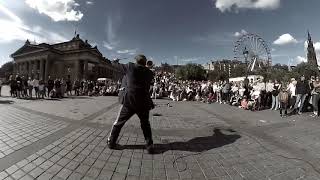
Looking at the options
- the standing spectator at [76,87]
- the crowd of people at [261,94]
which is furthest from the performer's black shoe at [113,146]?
the standing spectator at [76,87]

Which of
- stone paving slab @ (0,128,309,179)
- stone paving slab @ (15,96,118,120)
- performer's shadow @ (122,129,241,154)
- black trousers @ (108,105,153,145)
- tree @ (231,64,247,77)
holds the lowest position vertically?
stone paving slab @ (0,128,309,179)

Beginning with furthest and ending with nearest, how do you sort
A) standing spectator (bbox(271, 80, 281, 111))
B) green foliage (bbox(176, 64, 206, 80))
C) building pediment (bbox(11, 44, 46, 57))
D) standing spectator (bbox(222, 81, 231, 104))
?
green foliage (bbox(176, 64, 206, 80))
building pediment (bbox(11, 44, 46, 57))
standing spectator (bbox(222, 81, 231, 104))
standing spectator (bbox(271, 80, 281, 111))

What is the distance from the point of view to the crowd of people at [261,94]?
11.9 m

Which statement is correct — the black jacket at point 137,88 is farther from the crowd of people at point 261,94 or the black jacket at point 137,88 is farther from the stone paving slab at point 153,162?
the crowd of people at point 261,94

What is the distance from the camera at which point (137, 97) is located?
16.8 feet

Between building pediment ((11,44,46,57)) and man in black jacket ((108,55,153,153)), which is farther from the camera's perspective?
building pediment ((11,44,46,57))

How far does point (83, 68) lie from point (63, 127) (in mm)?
76588

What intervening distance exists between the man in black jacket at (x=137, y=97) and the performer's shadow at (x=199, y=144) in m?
0.41

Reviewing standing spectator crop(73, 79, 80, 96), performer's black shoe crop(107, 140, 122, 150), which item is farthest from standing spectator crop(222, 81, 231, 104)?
standing spectator crop(73, 79, 80, 96)

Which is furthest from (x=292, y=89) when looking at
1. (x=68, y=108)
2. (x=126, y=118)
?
(x=68, y=108)

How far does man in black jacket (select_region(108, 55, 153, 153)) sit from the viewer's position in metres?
5.11

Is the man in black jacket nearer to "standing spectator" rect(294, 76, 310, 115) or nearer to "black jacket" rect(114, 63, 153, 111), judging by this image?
"black jacket" rect(114, 63, 153, 111)

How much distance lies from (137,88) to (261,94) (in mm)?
11195

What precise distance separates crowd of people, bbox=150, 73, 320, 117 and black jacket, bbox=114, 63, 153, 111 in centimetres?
628
